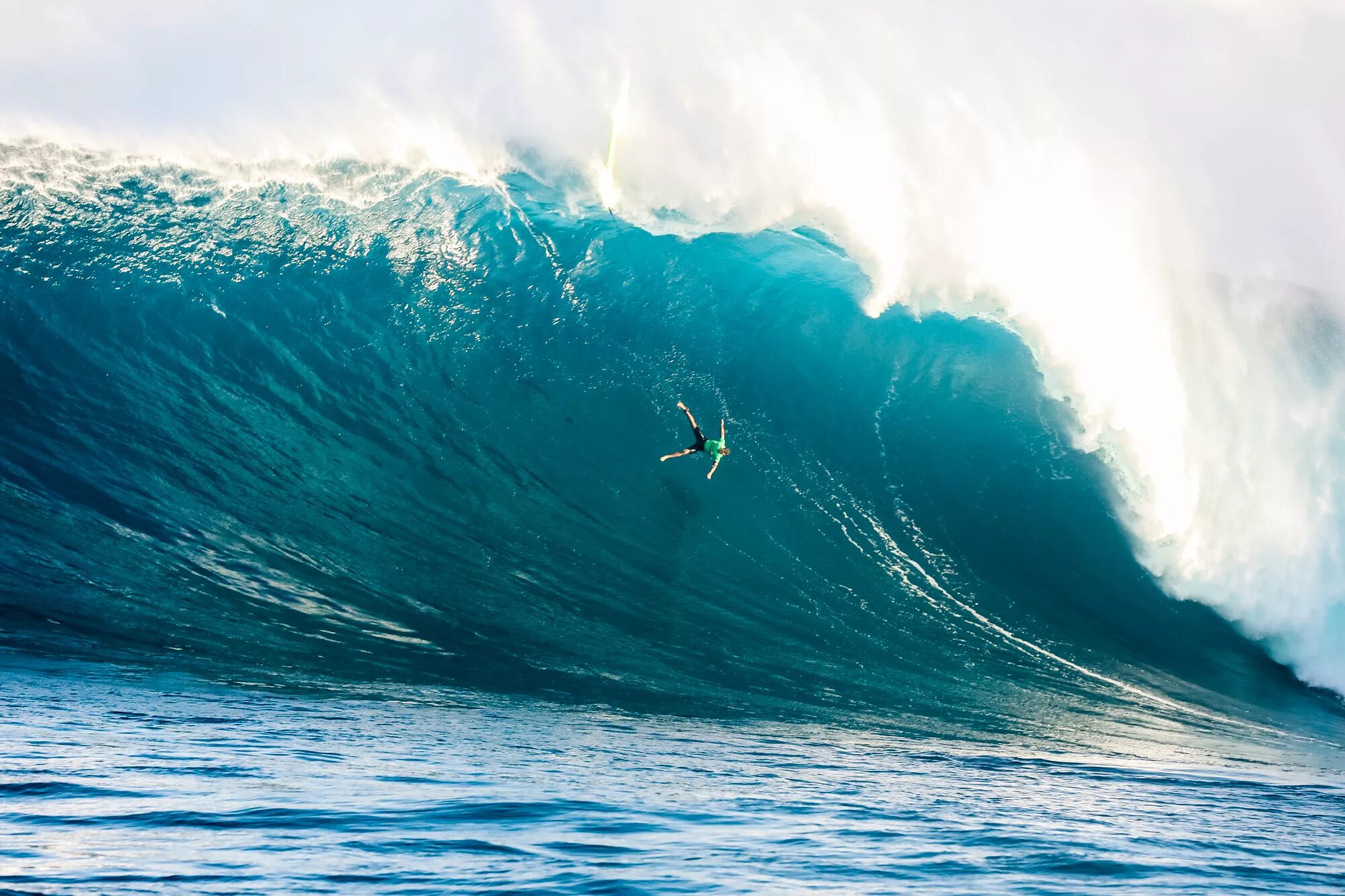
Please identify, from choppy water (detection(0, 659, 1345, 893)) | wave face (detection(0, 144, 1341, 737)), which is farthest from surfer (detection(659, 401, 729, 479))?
choppy water (detection(0, 659, 1345, 893))

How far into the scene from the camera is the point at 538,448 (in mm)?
10969

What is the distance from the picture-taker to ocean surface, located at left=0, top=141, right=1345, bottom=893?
439 cm

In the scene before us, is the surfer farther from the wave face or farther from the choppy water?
the choppy water

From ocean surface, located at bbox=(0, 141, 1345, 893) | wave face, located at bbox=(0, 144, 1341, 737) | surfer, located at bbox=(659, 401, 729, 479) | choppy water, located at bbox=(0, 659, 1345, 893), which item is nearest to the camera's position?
choppy water, located at bbox=(0, 659, 1345, 893)

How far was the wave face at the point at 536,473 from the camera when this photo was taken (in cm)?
809

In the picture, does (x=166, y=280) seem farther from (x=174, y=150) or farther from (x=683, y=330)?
(x=683, y=330)

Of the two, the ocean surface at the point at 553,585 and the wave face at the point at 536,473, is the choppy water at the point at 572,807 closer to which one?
the ocean surface at the point at 553,585

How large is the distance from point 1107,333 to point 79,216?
1324 cm

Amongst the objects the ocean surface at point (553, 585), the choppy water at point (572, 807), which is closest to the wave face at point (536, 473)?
the ocean surface at point (553, 585)

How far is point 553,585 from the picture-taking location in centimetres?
909

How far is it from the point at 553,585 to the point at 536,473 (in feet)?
6.11

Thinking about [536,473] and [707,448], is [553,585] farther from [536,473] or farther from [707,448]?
[707,448]

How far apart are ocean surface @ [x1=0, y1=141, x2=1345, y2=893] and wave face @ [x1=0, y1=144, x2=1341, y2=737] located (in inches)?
2.0

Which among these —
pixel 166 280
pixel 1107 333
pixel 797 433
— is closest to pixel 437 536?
pixel 797 433
